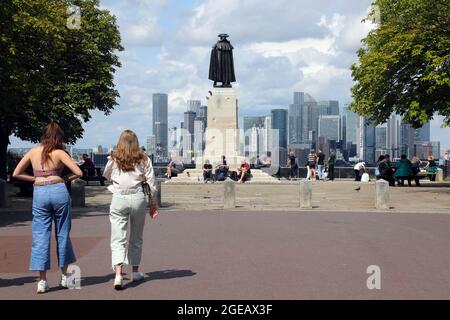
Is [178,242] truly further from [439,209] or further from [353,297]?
[439,209]

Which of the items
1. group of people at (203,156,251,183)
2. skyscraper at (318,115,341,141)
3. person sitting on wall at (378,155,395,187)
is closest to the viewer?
person sitting on wall at (378,155,395,187)

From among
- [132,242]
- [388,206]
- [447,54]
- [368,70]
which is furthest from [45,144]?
[368,70]

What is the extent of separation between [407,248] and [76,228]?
6.76 meters

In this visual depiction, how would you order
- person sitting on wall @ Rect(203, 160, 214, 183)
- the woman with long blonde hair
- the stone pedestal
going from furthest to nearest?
the stone pedestal → person sitting on wall @ Rect(203, 160, 214, 183) → the woman with long blonde hair

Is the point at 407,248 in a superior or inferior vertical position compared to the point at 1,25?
inferior

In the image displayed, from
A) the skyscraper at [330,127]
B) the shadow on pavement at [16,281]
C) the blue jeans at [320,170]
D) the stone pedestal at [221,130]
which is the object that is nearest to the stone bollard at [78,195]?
the shadow on pavement at [16,281]

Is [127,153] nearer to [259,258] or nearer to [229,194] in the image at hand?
[259,258]

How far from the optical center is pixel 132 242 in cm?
873

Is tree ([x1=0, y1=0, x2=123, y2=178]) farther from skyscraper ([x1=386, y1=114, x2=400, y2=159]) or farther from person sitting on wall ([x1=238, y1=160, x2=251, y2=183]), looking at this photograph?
skyscraper ([x1=386, y1=114, x2=400, y2=159])

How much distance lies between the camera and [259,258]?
1073cm

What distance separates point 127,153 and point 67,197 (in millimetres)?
826

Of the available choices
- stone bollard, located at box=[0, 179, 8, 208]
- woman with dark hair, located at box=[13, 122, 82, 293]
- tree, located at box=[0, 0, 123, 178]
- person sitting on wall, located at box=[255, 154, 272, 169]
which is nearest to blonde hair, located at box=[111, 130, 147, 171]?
woman with dark hair, located at box=[13, 122, 82, 293]

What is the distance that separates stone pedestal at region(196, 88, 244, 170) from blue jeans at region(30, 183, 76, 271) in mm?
38653

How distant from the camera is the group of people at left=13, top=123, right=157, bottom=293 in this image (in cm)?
830
